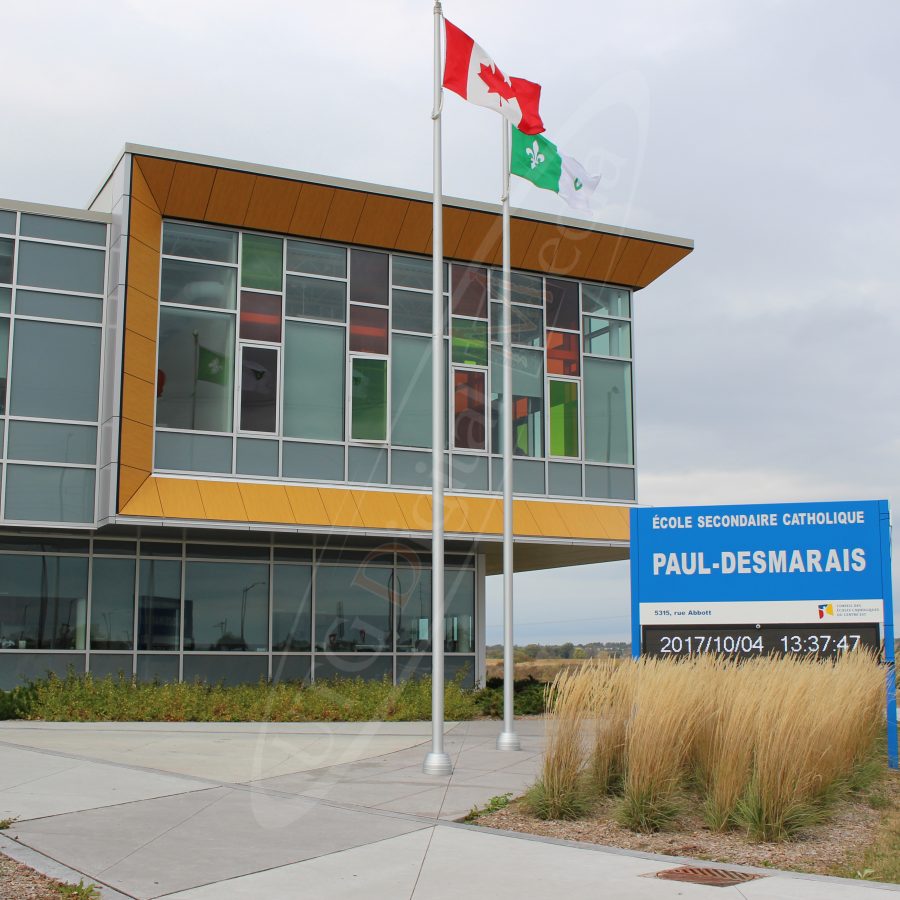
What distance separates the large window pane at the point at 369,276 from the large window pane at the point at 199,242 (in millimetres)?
2381

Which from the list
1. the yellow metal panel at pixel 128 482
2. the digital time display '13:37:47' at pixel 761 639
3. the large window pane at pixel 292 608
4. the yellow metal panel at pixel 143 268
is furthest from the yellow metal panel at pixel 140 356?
the digital time display '13:37:47' at pixel 761 639

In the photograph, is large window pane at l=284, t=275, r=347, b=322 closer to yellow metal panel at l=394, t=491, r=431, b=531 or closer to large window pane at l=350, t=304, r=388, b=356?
large window pane at l=350, t=304, r=388, b=356

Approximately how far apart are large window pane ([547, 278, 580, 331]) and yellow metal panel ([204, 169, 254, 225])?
6.71 meters

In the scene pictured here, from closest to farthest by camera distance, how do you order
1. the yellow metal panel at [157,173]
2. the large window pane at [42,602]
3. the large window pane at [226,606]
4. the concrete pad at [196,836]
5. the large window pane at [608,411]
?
the concrete pad at [196,836] < the large window pane at [42,602] < the yellow metal panel at [157,173] < the large window pane at [226,606] < the large window pane at [608,411]

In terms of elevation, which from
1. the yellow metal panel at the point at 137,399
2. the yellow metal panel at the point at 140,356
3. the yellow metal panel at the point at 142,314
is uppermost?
the yellow metal panel at the point at 142,314

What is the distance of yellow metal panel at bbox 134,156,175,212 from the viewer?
19.5 m

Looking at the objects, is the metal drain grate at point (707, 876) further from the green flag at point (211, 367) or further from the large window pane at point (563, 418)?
the large window pane at point (563, 418)

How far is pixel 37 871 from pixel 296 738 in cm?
813

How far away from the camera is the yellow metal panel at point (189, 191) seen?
1969cm

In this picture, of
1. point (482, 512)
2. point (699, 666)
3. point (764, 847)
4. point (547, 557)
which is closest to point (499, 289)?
point (482, 512)

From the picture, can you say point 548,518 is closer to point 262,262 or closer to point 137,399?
point 262,262

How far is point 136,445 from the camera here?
18922mm

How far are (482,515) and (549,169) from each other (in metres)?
7.81

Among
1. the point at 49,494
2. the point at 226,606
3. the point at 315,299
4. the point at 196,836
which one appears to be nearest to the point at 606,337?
the point at 315,299
